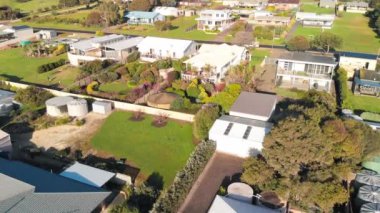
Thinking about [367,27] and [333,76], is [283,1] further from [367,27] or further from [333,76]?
[333,76]

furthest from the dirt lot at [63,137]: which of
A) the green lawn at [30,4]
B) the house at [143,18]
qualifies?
the green lawn at [30,4]

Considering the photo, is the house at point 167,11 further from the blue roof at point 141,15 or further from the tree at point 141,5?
the blue roof at point 141,15

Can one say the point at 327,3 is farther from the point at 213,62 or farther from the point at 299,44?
the point at 213,62

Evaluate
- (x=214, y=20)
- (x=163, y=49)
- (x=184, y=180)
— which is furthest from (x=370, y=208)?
(x=214, y=20)

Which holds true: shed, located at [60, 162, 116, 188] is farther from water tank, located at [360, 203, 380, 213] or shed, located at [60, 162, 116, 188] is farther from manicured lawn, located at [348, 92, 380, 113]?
manicured lawn, located at [348, 92, 380, 113]

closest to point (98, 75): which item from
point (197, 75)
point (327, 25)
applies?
point (197, 75)

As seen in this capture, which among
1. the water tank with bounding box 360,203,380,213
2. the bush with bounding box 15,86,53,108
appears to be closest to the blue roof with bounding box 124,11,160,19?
the bush with bounding box 15,86,53,108
